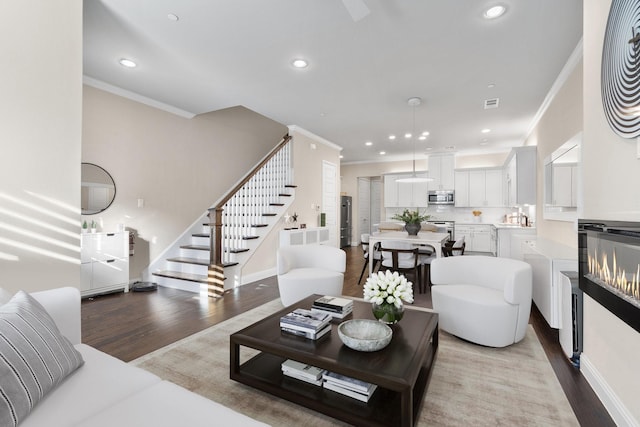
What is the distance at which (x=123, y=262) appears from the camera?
4211mm

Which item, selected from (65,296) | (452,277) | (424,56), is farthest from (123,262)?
(424,56)

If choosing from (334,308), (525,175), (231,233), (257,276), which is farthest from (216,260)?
(525,175)

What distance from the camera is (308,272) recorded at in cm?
346

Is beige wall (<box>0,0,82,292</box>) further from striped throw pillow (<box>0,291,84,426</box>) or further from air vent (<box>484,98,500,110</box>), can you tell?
air vent (<box>484,98,500,110</box>)

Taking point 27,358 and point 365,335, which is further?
point 365,335

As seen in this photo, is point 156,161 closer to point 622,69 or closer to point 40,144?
point 40,144

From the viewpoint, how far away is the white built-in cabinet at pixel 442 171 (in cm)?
838

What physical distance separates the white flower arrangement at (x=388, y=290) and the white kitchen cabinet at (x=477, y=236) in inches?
270

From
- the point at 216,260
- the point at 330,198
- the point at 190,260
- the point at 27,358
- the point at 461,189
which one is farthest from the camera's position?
the point at 461,189

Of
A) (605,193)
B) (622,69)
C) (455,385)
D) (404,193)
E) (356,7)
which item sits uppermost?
(356,7)

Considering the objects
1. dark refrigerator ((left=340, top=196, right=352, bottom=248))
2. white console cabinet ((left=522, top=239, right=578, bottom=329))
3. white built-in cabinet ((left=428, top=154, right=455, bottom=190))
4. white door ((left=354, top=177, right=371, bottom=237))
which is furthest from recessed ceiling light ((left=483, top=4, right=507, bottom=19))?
white door ((left=354, top=177, right=371, bottom=237))

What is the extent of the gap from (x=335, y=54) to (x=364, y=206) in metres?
7.58

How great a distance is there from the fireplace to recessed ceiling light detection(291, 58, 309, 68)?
3.01m

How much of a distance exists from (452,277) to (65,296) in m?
3.01
